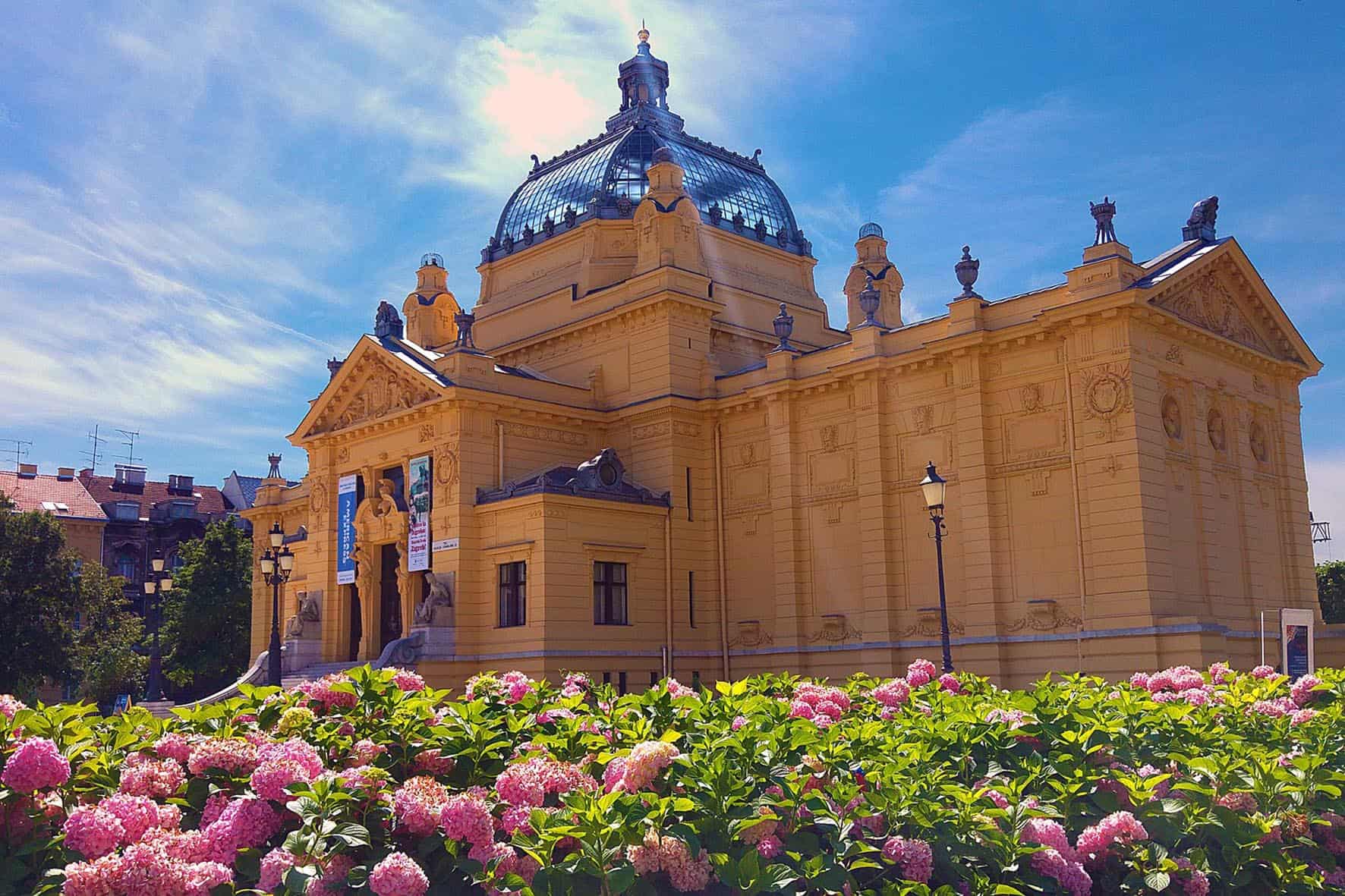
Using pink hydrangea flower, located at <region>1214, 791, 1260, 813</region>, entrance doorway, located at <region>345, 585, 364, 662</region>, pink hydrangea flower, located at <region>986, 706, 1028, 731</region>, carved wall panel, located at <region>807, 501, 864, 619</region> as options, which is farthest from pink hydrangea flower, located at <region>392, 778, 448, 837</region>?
entrance doorway, located at <region>345, 585, 364, 662</region>

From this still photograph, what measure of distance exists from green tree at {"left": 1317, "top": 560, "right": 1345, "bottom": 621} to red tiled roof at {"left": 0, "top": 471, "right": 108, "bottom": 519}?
6912 cm

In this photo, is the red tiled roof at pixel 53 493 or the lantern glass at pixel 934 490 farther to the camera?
the red tiled roof at pixel 53 493

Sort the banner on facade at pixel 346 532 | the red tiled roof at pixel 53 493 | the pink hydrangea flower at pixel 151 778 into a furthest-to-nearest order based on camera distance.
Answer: the red tiled roof at pixel 53 493, the banner on facade at pixel 346 532, the pink hydrangea flower at pixel 151 778

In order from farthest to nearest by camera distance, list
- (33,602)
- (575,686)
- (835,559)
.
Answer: (33,602) < (835,559) < (575,686)

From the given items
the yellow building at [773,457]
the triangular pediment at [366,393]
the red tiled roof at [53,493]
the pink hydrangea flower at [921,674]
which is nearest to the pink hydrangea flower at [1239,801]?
the pink hydrangea flower at [921,674]

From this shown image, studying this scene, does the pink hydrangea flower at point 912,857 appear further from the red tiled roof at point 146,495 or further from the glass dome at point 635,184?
the red tiled roof at point 146,495

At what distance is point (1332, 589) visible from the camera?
60156 mm

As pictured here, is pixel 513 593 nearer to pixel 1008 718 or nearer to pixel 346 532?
pixel 346 532

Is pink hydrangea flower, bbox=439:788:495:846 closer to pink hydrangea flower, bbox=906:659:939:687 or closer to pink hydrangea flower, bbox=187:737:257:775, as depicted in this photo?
pink hydrangea flower, bbox=187:737:257:775

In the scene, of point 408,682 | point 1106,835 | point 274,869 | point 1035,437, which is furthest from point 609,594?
point 274,869

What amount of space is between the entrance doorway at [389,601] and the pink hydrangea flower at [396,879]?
110 feet

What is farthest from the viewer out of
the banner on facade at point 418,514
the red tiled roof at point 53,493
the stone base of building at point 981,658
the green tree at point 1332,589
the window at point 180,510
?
the window at point 180,510

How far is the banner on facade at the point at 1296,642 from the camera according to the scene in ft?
77.7

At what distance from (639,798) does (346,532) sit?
35.6 metres
